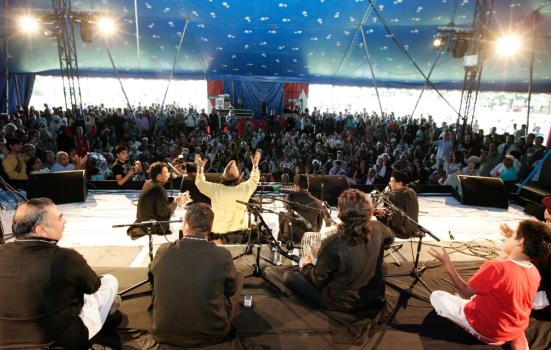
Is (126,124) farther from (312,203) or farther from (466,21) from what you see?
(466,21)

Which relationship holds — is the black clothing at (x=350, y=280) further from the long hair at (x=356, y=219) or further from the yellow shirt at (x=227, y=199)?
the yellow shirt at (x=227, y=199)

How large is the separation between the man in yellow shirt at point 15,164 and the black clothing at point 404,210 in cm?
610

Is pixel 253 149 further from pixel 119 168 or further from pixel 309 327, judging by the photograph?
pixel 309 327

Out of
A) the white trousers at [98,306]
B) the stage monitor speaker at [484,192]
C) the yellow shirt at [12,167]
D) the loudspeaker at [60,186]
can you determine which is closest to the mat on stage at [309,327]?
the white trousers at [98,306]

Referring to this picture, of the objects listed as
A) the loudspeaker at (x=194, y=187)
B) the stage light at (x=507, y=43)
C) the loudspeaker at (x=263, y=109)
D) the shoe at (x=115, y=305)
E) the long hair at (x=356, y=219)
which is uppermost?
the stage light at (x=507, y=43)

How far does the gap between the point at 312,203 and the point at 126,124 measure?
32.7 feet

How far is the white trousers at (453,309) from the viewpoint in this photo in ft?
8.85

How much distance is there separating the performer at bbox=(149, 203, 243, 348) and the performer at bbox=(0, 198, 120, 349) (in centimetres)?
45

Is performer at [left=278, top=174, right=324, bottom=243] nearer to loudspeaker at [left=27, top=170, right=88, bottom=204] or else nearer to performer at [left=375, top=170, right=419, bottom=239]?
performer at [left=375, top=170, right=419, bottom=239]

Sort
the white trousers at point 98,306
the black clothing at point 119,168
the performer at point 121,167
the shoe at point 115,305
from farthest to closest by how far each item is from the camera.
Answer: the black clothing at point 119,168, the performer at point 121,167, the shoe at point 115,305, the white trousers at point 98,306

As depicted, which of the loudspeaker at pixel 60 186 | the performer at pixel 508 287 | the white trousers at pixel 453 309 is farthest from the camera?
the loudspeaker at pixel 60 186

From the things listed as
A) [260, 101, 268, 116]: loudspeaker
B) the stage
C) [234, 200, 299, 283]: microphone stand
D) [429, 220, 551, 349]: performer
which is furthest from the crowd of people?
[260, 101, 268, 116]: loudspeaker

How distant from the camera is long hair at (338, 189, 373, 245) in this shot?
97.5 inches

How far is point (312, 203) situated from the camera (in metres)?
3.95
